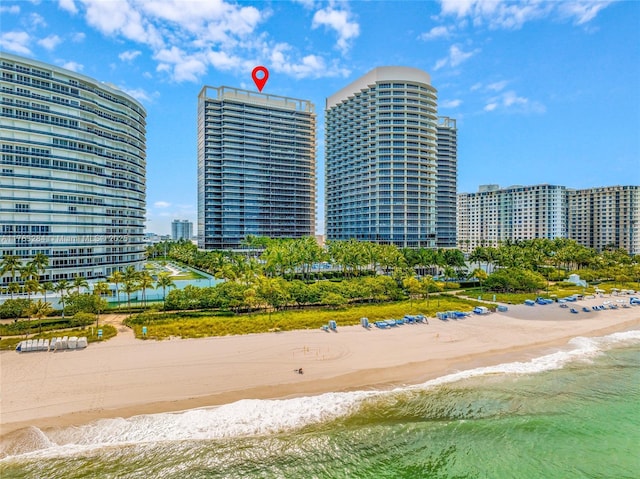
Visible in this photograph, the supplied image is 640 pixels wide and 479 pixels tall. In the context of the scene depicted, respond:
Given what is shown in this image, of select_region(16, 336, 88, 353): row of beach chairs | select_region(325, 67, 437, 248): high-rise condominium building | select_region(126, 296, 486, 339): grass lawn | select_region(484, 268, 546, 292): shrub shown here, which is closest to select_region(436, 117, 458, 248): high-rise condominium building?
select_region(325, 67, 437, 248): high-rise condominium building

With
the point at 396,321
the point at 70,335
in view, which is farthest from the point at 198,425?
the point at 396,321

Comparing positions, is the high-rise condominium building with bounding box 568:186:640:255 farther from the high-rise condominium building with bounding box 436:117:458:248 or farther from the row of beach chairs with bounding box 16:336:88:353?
the row of beach chairs with bounding box 16:336:88:353

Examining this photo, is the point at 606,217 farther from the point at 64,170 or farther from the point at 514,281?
the point at 64,170

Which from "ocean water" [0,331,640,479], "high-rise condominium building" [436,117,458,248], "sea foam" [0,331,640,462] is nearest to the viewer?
"ocean water" [0,331,640,479]

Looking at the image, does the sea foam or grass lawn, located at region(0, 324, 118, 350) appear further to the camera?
grass lawn, located at region(0, 324, 118, 350)

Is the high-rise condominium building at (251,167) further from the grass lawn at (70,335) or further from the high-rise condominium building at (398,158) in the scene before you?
the grass lawn at (70,335)

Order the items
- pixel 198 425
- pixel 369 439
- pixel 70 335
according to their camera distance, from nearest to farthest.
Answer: pixel 369 439, pixel 198 425, pixel 70 335

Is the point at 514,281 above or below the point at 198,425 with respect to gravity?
above

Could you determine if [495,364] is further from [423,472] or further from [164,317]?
[164,317]
